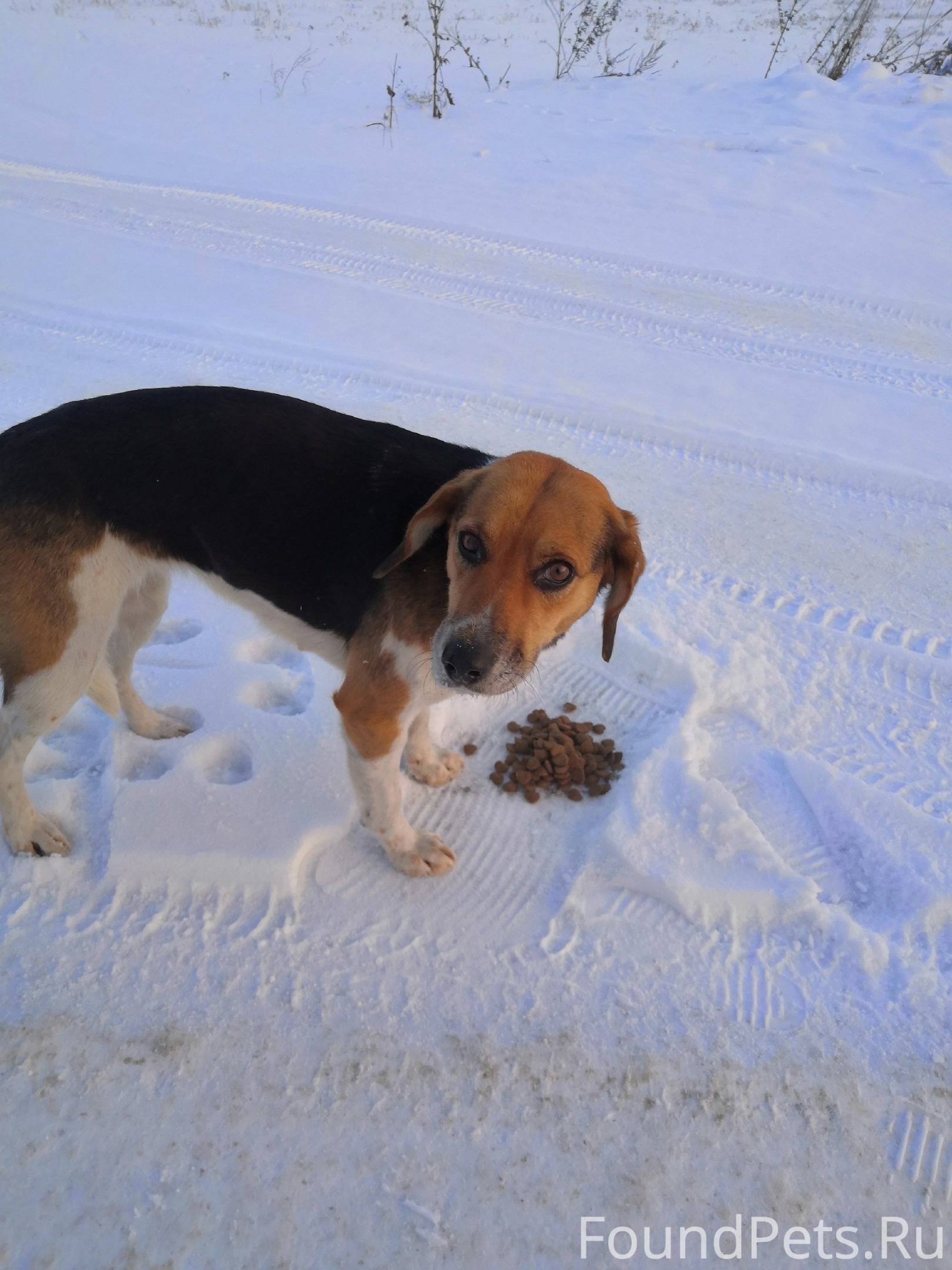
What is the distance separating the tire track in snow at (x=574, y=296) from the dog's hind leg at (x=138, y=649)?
4.59 m

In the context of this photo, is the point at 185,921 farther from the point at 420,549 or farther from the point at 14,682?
the point at 420,549

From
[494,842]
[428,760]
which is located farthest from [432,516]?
[494,842]

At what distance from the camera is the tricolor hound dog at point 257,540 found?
2574mm

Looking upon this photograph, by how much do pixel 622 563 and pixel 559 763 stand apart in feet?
3.60

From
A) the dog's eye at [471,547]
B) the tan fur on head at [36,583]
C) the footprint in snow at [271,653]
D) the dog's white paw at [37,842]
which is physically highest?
the dog's eye at [471,547]

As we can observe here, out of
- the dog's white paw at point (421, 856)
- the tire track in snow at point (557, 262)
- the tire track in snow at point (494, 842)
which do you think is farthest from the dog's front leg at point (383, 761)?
the tire track in snow at point (557, 262)

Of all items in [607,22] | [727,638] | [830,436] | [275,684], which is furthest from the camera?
[607,22]

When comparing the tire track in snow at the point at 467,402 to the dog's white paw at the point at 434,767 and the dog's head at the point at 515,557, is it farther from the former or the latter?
the dog's head at the point at 515,557

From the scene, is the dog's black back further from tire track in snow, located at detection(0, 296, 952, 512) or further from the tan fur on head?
tire track in snow, located at detection(0, 296, 952, 512)

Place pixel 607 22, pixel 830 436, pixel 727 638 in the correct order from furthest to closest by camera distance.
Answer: pixel 607 22 → pixel 830 436 → pixel 727 638

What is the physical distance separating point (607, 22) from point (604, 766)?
16295 millimetres

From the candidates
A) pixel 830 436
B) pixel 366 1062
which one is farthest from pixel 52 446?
pixel 830 436

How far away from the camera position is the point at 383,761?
2781 millimetres

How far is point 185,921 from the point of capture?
9.04 ft
